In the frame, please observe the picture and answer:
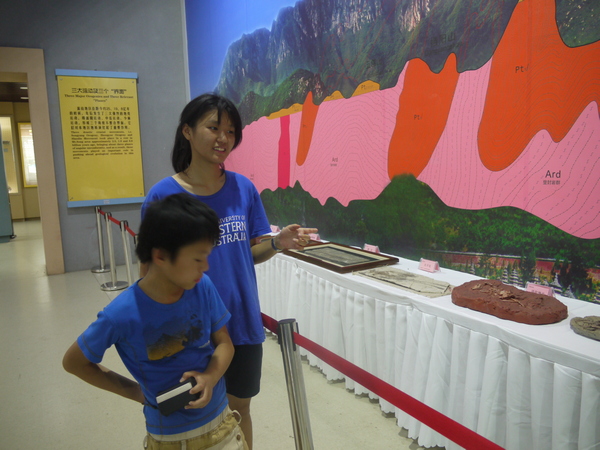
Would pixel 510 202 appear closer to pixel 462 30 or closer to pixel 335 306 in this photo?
pixel 462 30

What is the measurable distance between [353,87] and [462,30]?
913mm

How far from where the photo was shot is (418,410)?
3.19 feet

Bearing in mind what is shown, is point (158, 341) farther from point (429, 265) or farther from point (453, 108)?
point (453, 108)

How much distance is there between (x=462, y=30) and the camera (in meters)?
2.21

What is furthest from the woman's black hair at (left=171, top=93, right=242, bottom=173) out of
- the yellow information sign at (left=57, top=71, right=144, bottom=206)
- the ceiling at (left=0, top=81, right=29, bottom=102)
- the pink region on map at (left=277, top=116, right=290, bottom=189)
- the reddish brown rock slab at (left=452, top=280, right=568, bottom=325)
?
the ceiling at (left=0, top=81, right=29, bottom=102)

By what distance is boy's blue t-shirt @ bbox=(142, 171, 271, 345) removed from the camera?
1361mm

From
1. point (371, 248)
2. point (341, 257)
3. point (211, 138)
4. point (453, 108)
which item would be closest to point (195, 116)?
point (211, 138)

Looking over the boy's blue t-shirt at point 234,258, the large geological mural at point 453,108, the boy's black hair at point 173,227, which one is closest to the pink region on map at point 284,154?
the large geological mural at point 453,108

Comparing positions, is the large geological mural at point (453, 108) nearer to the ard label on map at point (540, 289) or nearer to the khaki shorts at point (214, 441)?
the ard label on map at point (540, 289)

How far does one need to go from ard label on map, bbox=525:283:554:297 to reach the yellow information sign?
5.59 meters

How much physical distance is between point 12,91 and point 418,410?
1283cm

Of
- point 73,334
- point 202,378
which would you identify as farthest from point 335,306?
point 73,334

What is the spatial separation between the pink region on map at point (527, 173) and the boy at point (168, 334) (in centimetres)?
161

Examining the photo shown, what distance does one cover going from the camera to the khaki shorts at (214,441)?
105 centimetres
